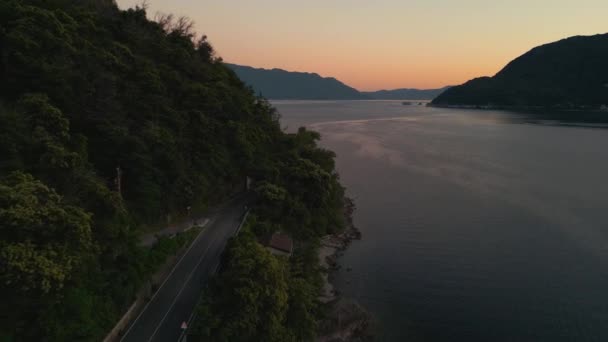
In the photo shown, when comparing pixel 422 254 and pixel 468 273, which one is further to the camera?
pixel 422 254

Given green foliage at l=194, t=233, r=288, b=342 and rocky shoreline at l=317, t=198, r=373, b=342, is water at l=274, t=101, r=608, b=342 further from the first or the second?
green foliage at l=194, t=233, r=288, b=342

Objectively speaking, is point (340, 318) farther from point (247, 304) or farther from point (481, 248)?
point (481, 248)

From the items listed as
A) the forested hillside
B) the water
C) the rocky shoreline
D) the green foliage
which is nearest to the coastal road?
the forested hillside

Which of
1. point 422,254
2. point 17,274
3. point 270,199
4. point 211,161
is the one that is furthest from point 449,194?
point 17,274

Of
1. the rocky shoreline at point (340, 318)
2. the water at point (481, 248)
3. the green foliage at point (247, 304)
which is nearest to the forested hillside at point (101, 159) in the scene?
the green foliage at point (247, 304)

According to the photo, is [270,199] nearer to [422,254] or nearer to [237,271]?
[237,271]
